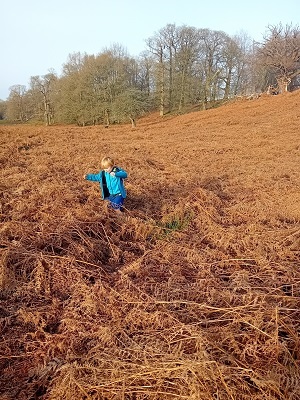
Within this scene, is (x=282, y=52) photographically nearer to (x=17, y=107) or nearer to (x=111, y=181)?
(x=111, y=181)

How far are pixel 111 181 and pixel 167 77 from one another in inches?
1448

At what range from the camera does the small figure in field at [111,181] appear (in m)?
5.30

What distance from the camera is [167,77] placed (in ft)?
128

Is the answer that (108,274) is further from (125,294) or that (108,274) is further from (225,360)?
(225,360)

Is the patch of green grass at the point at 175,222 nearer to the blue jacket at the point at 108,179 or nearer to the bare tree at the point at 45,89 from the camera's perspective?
the blue jacket at the point at 108,179

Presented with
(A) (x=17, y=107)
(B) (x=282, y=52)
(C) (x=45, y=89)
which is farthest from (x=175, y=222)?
(A) (x=17, y=107)

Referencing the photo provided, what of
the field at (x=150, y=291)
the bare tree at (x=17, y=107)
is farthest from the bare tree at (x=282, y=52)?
the bare tree at (x=17, y=107)

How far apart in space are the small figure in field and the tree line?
77.6ft

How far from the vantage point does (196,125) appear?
20.8m

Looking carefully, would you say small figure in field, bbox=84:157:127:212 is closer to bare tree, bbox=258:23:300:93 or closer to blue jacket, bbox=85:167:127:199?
blue jacket, bbox=85:167:127:199

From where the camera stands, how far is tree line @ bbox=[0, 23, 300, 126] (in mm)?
29562

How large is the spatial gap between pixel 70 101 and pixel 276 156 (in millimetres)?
29736

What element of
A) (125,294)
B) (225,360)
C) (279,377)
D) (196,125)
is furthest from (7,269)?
(196,125)

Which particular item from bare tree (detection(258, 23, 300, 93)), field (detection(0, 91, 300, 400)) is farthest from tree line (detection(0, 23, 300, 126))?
field (detection(0, 91, 300, 400))
